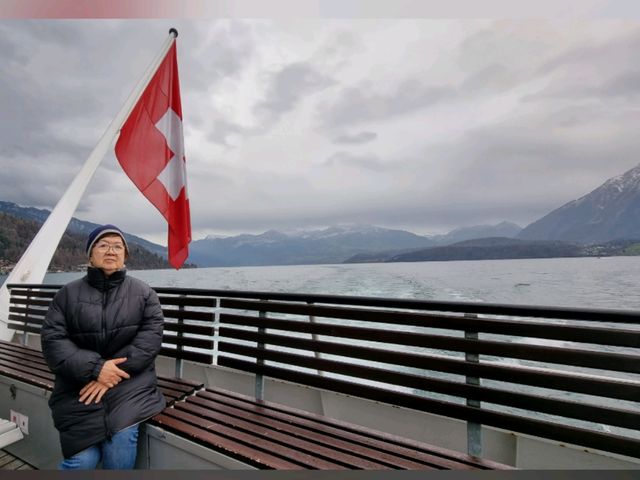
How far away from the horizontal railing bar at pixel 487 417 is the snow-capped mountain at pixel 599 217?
418 feet

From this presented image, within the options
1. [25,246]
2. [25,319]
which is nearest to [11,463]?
[25,319]

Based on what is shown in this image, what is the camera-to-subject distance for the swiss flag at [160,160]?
4.06 metres

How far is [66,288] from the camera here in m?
1.91

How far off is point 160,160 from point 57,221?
1994 mm

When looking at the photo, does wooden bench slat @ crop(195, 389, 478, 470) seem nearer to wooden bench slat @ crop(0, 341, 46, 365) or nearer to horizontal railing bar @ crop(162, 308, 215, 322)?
horizontal railing bar @ crop(162, 308, 215, 322)

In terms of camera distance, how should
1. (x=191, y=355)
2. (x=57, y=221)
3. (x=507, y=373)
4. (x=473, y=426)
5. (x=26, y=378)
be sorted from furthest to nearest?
(x=57, y=221) → (x=191, y=355) → (x=26, y=378) → (x=473, y=426) → (x=507, y=373)

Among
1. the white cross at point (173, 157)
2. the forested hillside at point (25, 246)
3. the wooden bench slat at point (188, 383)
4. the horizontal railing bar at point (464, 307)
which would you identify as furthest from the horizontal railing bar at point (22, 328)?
the horizontal railing bar at point (464, 307)

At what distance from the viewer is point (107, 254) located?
6.52 feet

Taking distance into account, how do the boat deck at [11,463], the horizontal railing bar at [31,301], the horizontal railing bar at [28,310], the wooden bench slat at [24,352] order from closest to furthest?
the boat deck at [11,463] < the wooden bench slat at [24,352] < the horizontal railing bar at [31,301] < the horizontal railing bar at [28,310]

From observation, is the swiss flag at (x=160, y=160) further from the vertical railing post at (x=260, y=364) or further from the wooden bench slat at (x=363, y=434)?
the wooden bench slat at (x=363, y=434)

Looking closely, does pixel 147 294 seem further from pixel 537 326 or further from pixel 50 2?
pixel 537 326

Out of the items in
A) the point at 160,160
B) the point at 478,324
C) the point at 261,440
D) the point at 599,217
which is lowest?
the point at 261,440

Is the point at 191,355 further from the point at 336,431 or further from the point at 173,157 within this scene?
the point at 173,157

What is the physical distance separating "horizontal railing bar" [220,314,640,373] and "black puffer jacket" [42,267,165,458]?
2.20 feet
